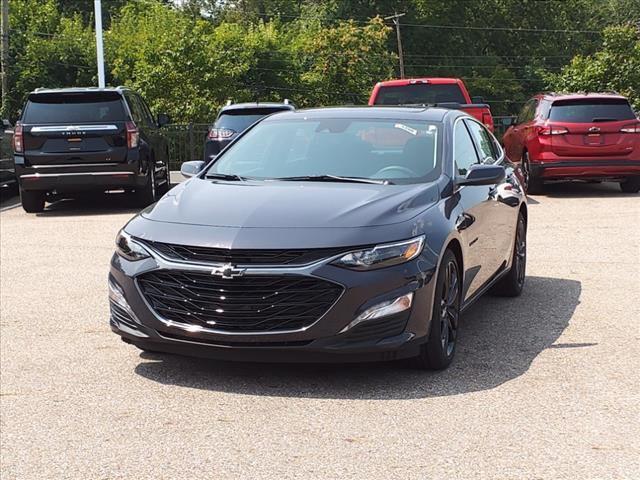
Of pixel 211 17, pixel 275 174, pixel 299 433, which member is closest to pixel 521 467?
pixel 299 433

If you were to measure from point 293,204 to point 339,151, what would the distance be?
3.50 feet

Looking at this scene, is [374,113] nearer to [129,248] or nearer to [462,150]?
[462,150]

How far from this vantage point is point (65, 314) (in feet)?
25.1

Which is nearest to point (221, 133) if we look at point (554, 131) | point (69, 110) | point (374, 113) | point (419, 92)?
point (69, 110)

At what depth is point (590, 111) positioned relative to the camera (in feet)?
53.7

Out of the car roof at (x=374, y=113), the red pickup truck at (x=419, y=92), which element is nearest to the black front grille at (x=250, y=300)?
the car roof at (x=374, y=113)

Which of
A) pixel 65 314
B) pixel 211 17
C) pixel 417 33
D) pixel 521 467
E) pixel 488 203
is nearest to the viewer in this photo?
pixel 521 467

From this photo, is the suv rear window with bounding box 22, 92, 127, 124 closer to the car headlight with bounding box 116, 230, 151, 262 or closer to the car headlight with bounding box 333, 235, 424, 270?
the car headlight with bounding box 116, 230, 151, 262

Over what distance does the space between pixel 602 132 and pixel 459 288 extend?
1100cm

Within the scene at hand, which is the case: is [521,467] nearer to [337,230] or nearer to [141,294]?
[337,230]

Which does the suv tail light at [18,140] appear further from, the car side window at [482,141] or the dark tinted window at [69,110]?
the car side window at [482,141]

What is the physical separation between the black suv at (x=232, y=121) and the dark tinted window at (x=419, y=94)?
2.07 m

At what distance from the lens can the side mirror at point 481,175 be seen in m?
6.35

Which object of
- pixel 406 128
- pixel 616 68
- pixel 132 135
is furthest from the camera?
pixel 616 68
